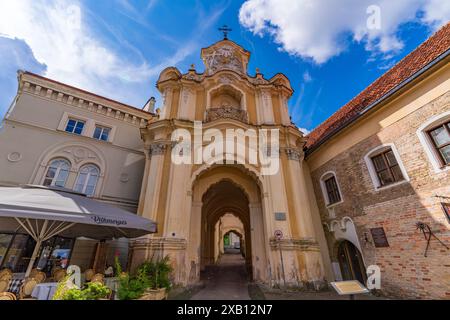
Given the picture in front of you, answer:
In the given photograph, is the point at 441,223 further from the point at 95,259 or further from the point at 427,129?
the point at 95,259

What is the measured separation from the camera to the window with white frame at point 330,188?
423 inches

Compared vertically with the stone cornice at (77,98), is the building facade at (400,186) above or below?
below

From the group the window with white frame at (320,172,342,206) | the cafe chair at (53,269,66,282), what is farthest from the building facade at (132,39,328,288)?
the cafe chair at (53,269,66,282)

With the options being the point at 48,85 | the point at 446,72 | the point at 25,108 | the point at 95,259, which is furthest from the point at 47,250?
the point at 446,72

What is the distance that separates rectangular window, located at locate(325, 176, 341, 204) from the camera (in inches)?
424

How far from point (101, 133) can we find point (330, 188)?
14.3 meters

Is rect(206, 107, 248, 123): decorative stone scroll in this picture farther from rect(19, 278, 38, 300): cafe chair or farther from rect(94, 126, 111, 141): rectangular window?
rect(19, 278, 38, 300): cafe chair

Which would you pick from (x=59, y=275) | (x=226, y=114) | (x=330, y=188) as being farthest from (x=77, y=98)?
(x=330, y=188)

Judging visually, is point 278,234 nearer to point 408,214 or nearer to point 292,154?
point 292,154

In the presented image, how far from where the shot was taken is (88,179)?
11578 mm

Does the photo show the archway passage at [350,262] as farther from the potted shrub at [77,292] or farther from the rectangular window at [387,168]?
the potted shrub at [77,292]

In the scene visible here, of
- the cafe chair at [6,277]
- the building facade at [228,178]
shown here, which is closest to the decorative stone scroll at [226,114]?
the building facade at [228,178]

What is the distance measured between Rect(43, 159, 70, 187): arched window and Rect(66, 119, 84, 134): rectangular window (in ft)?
6.52
